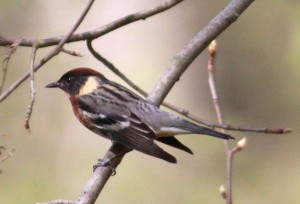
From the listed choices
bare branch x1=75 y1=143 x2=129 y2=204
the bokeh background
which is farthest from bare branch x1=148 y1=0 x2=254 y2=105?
the bokeh background

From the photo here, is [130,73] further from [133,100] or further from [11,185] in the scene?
[133,100]

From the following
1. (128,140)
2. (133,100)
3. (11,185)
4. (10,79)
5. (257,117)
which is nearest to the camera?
(128,140)

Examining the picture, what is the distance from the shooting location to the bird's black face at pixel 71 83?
4.41 metres

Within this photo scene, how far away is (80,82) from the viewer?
4.40 meters

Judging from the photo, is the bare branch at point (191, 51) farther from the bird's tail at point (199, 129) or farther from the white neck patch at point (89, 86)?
the white neck patch at point (89, 86)

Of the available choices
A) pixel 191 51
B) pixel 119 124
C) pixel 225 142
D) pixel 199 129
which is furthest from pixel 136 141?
pixel 225 142

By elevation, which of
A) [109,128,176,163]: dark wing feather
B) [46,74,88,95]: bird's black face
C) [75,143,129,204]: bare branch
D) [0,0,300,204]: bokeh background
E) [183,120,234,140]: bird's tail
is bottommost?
[75,143,129,204]: bare branch

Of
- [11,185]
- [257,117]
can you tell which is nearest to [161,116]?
[11,185]

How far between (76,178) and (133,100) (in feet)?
13.2

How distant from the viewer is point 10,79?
27.6ft

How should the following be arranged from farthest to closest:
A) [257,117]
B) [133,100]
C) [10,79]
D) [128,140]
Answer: [257,117] → [10,79] → [133,100] → [128,140]

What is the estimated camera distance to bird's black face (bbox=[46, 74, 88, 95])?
14.5 ft

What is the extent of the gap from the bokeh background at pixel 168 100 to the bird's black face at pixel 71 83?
3.27 meters

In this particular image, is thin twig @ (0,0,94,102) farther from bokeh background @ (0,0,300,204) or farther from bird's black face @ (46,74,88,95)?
bokeh background @ (0,0,300,204)
